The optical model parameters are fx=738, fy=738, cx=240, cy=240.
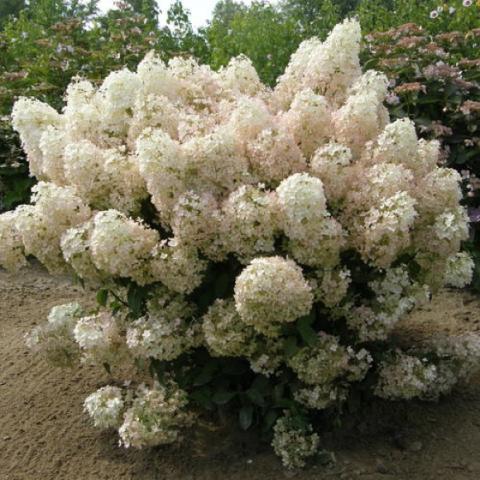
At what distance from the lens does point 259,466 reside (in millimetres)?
3035

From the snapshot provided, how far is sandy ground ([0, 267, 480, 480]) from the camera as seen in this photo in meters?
2.99

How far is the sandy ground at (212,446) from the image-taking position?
2994mm

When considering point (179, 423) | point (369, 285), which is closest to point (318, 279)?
point (369, 285)

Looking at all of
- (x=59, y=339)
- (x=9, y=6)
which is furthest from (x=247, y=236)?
(x=9, y=6)

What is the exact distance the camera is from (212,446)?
3.21 m

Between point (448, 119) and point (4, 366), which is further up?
point (448, 119)

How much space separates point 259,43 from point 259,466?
502 cm

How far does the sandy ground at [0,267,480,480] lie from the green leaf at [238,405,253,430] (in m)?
0.22

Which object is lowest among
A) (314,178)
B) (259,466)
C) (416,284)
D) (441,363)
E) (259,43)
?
(259,466)

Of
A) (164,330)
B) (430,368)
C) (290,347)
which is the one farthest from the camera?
(430,368)

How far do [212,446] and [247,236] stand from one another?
1.11 m

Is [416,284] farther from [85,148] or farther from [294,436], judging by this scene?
[85,148]

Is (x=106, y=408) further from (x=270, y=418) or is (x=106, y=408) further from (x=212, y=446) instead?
(x=270, y=418)

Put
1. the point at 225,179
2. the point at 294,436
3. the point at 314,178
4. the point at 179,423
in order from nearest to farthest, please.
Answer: the point at 314,178
the point at 225,179
the point at 294,436
the point at 179,423
